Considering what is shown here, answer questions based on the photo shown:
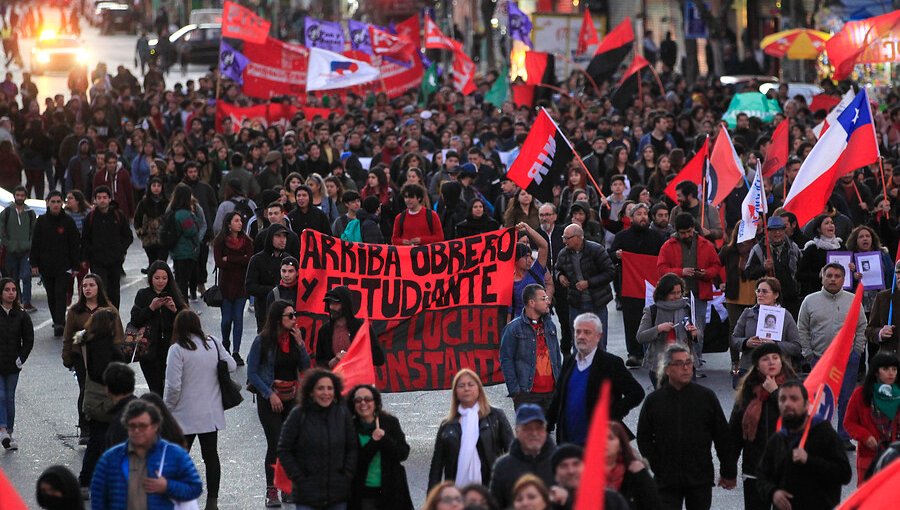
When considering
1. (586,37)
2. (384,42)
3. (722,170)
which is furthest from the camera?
(586,37)

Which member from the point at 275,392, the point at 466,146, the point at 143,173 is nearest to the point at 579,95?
the point at 466,146

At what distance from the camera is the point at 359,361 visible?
10703 millimetres

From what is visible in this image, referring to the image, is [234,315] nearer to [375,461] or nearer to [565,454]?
[375,461]

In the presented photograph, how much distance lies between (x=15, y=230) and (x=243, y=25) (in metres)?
13.0

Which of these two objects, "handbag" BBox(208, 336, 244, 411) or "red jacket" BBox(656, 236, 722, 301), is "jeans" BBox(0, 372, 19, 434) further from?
"red jacket" BBox(656, 236, 722, 301)

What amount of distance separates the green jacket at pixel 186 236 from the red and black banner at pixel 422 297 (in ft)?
14.8

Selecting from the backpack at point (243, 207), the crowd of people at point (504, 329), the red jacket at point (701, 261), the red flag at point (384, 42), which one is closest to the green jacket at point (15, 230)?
the crowd of people at point (504, 329)

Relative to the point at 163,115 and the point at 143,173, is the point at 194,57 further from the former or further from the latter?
the point at 143,173

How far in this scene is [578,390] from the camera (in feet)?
32.4

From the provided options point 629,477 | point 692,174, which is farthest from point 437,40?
point 629,477

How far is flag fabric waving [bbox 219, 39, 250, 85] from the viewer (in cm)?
3142

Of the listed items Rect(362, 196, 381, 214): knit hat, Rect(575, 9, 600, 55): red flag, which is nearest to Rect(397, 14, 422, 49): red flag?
Rect(575, 9, 600, 55): red flag

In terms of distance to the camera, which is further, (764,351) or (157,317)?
(157,317)

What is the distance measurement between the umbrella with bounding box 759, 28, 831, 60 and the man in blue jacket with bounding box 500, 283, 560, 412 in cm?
2344
